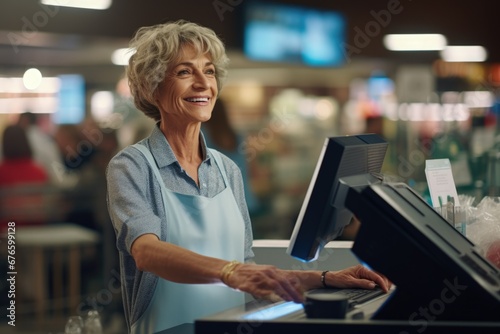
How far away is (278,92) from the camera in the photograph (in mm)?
9141

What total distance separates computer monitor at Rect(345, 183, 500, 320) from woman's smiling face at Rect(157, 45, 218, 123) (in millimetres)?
868

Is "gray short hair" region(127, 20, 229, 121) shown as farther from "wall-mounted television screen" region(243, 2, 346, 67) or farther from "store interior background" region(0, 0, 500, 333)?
"wall-mounted television screen" region(243, 2, 346, 67)

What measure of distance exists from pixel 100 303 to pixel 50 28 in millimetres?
2438

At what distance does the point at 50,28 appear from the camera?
718 centimetres

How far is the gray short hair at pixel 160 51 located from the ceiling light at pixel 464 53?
805 centimetres

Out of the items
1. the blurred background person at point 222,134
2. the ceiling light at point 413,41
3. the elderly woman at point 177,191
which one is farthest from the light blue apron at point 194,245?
the ceiling light at point 413,41

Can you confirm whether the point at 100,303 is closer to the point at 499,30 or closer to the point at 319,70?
the point at 319,70

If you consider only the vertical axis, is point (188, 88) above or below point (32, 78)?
below

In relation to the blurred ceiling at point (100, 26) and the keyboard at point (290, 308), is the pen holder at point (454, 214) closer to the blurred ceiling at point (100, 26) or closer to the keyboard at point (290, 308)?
the keyboard at point (290, 308)

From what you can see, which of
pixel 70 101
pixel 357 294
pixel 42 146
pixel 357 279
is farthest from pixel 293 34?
pixel 357 294

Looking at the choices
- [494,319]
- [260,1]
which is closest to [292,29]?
[260,1]

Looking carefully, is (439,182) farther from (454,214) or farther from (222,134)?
(222,134)

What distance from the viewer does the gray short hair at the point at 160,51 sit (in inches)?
92.0

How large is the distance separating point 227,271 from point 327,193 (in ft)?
0.89
